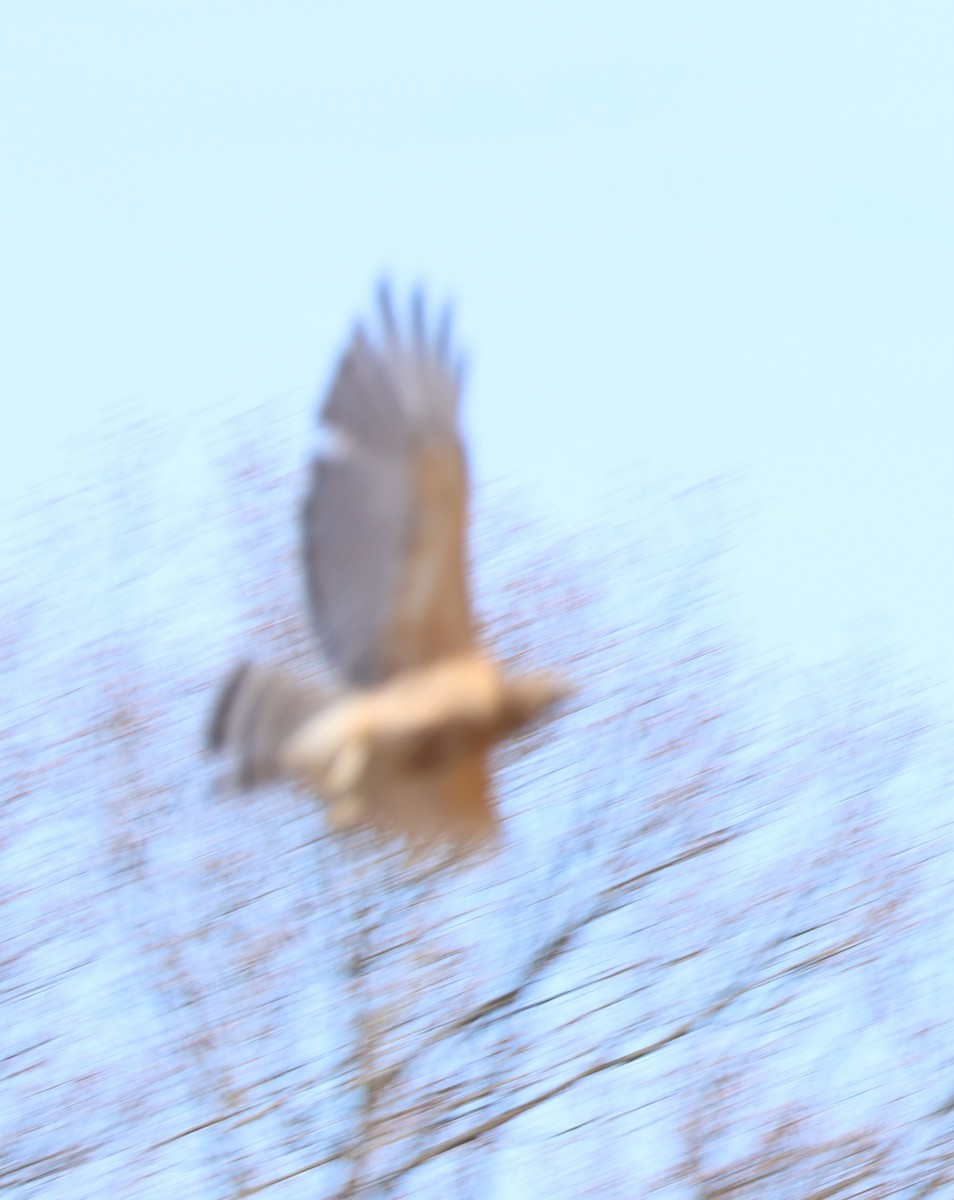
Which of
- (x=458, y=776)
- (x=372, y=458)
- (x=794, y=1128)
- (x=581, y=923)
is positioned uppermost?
(x=372, y=458)

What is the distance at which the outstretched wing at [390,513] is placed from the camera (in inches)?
169

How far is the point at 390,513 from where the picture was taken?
14.1 ft

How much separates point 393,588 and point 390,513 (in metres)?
0.17

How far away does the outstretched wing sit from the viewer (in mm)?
4285

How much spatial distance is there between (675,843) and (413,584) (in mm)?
4969

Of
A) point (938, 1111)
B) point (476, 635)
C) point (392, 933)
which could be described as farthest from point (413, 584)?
point (938, 1111)

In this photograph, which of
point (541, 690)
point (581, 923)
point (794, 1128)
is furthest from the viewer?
→ point (581, 923)

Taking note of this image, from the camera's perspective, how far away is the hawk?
4.24 meters

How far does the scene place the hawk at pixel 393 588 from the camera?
4238mm

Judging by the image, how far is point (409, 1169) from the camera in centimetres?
838

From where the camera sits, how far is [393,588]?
4316mm

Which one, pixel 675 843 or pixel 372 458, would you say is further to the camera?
pixel 675 843

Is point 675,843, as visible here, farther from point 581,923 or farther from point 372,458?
point 372,458

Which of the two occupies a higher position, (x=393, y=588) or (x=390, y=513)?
(x=390, y=513)
